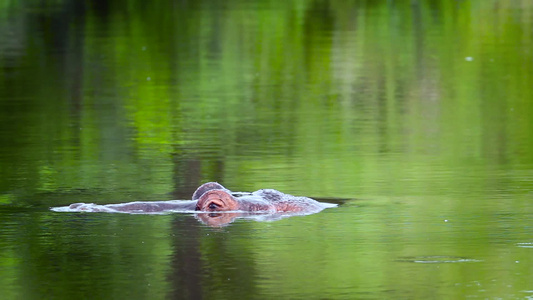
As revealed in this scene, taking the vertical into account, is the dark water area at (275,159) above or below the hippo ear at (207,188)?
below

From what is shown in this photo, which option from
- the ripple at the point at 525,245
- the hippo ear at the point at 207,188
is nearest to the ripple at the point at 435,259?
the ripple at the point at 525,245

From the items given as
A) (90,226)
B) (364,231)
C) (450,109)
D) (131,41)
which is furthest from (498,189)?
(131,41)

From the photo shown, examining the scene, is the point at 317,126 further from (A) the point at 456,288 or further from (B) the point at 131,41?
A: (B) the point at 131,41

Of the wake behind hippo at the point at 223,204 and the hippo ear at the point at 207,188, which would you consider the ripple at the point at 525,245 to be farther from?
the hippo ear at the point at 207,188

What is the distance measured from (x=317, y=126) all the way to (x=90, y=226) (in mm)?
8133

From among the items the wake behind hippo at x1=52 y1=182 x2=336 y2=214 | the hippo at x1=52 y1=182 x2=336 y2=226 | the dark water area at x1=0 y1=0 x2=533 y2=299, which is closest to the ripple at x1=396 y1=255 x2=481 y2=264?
the dark water area at x1=0 y1=0 x2=533 y2=299

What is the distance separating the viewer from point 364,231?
36.0 ft

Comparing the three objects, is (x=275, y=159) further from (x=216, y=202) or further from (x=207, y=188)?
(x=216, y=202)

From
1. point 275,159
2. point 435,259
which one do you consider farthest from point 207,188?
point 275,159

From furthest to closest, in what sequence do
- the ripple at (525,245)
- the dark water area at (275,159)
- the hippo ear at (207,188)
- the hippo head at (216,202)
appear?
the hippo ear at (207,188) < the hippo head at (216,202) < the ripple at (525,245) < the dark water area at (275,159)

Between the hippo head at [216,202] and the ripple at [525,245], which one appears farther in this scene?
the hippo head at [216,202]

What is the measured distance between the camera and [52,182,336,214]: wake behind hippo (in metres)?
11.6

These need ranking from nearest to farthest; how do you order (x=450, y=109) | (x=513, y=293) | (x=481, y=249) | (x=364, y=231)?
(x=513, y=293) → (x=481, y=249) → (x=364, y=231) → (x=450, y=109)

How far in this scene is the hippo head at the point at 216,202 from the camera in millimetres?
11547
